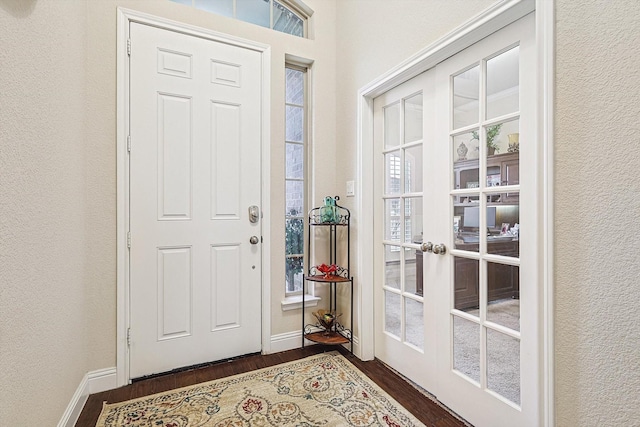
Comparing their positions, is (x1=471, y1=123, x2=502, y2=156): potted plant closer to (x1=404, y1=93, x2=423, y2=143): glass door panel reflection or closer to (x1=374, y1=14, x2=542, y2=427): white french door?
(x1=374, y1=14, x2=542, y2=427): white french door

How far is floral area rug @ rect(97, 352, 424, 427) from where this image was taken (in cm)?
166

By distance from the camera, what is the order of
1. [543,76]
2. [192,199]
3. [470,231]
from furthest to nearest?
[192,199] → [470,231] → [543,76]

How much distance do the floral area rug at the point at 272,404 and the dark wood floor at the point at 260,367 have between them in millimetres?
62

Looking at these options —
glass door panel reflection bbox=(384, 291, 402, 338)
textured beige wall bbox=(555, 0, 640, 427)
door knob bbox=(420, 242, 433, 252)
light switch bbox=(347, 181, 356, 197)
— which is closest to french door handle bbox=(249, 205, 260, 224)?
light switch bbox=(347, 181, 356, 197)

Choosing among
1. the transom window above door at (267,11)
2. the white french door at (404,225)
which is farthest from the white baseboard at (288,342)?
the transom window above door at (267,11)

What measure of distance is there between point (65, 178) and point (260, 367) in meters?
1.62

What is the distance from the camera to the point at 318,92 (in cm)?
267

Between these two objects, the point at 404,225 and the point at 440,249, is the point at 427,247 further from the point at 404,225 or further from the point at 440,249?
the point at 404,225

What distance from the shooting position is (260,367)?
224 centimetres

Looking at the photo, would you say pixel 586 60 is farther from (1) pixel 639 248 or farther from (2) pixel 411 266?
(2) pixel 411 266

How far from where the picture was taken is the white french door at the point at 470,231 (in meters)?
1.40

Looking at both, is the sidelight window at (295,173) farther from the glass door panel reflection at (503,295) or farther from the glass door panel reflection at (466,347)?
the glass door panel reflection at (503,295)

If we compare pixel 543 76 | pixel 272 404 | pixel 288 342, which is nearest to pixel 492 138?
pixel 543 76

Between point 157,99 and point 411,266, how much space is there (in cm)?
198
